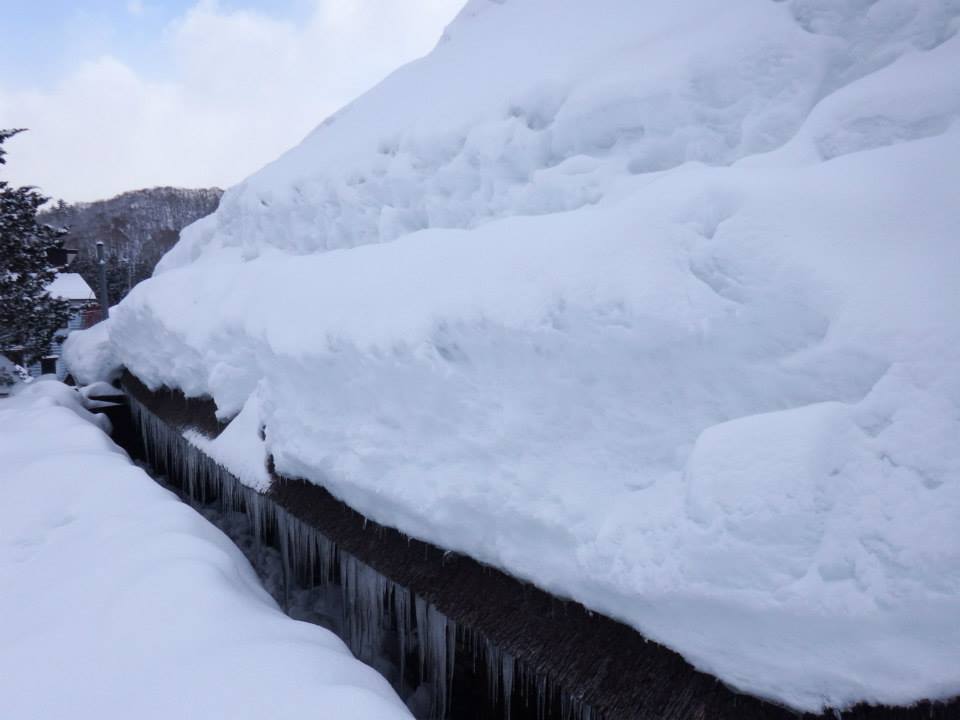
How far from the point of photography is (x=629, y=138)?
4504mm

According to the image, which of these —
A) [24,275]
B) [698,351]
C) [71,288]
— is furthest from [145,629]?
[71,288]

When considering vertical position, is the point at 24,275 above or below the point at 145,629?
above

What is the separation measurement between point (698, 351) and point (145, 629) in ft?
10.2

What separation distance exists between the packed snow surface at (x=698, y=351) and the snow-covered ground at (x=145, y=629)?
97 cm

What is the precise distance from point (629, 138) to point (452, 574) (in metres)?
3.50

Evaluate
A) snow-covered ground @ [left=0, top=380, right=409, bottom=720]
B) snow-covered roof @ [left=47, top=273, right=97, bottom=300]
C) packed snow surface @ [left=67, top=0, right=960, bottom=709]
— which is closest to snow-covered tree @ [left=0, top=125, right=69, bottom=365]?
snow-covered ground @ [left=0, top=380, right=409, bottom=720]

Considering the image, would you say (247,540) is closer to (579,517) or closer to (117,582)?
(117,582)

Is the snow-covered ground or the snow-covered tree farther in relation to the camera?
the snow-covered tree

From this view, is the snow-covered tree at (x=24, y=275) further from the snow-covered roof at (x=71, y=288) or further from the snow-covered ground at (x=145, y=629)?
the snow-covered roof at (x=71, y=288)

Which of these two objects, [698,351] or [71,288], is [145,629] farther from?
[71,288]

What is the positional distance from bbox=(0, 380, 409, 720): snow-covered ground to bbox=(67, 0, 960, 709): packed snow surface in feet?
3.20

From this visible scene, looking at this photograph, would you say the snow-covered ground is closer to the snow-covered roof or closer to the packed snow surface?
the packed snow surface

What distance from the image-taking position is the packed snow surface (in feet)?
6.57

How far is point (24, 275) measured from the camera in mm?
13219
